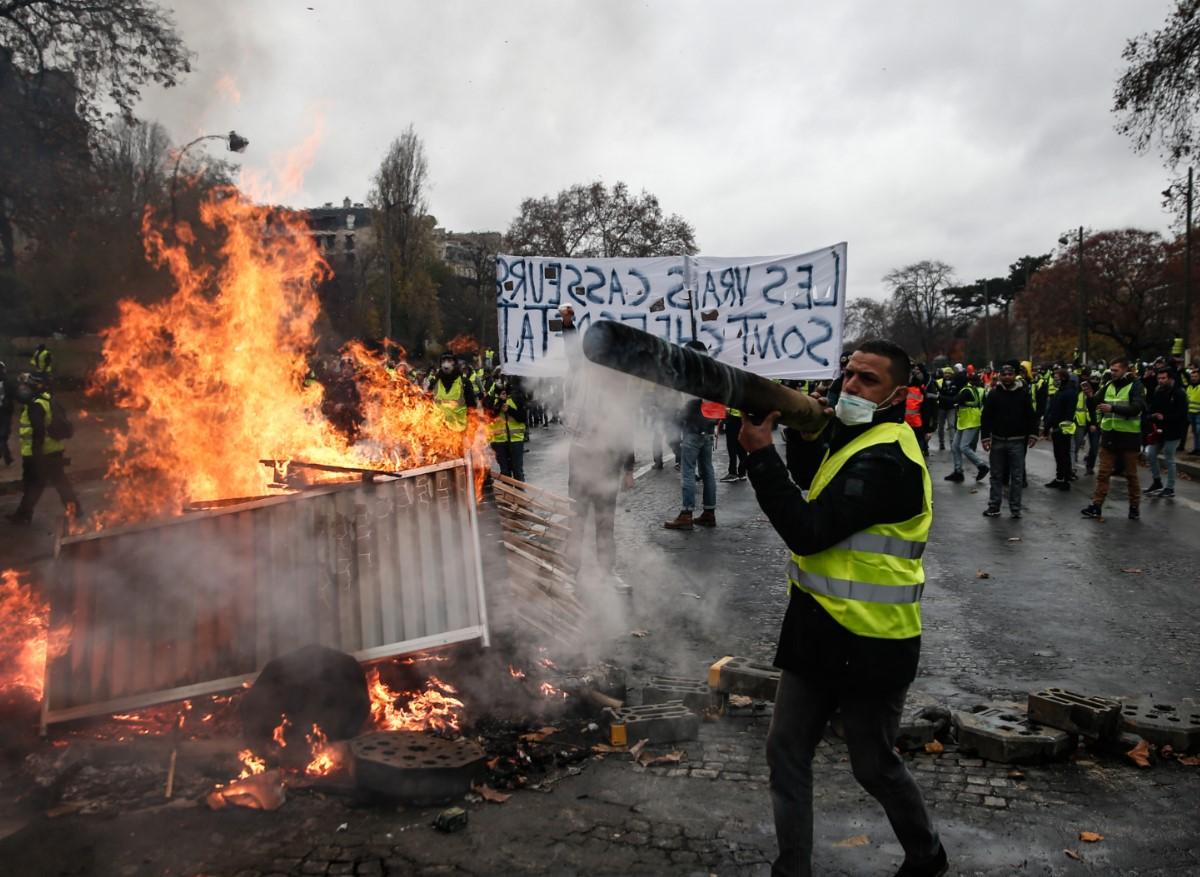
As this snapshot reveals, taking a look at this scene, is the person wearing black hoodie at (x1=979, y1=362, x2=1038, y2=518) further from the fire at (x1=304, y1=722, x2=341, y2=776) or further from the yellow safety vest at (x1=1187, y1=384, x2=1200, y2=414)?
the yellow safety vest at (x1=1187, y1=384, x2=1200, y2=414)

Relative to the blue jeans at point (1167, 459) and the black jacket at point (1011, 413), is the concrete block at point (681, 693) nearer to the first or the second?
the black jacket at point (1011, 413)

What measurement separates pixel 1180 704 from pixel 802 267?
5.67m

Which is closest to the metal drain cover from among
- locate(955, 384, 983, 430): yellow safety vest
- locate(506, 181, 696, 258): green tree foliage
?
locate(955, 384, 983, 430): yellow safety vest

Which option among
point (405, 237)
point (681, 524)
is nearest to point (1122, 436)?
point (681, 524)

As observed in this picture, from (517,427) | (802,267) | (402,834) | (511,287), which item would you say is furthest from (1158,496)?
(402,834)

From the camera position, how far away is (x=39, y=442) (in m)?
10.7

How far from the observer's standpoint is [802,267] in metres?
9.09

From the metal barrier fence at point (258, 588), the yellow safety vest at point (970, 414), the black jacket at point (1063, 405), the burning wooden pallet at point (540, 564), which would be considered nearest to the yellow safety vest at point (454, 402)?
the burning wooden pallet at point (540, 564)

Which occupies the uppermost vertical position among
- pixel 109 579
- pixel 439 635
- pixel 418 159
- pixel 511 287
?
pixel 418 159

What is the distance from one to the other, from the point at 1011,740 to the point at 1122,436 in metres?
8.34

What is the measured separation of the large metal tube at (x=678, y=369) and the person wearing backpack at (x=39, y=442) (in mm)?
10447

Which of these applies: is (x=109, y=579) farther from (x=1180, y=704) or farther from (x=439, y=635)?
(x=1180, y=704)

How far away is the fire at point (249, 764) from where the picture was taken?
3.96m

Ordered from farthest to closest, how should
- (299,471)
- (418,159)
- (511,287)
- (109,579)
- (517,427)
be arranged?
(418,159)
(517,427)
(511,287)
(299,471)
(109,579)
